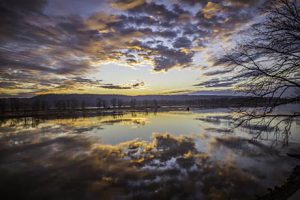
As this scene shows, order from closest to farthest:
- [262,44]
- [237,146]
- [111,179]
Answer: [262,44] < [111,179] < [237,146]

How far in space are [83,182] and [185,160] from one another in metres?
8.03

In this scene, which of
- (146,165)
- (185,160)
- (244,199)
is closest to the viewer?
(244,199)

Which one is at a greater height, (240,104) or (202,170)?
(240,104)

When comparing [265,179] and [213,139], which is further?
[213,139]

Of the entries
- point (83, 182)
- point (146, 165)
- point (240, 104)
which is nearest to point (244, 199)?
point (240, 104)

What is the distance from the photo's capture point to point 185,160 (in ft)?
52.0

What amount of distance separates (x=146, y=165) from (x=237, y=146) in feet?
35.1

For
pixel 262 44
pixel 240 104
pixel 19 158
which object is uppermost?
pixel 262 44

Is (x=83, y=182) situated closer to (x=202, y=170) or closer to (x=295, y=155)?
(x=202, y=170)

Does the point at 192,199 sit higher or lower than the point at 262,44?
lower

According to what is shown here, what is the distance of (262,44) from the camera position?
19.3ft

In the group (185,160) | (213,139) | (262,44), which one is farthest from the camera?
(213,139)

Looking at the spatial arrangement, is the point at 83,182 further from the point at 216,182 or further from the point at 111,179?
the point at 216,182

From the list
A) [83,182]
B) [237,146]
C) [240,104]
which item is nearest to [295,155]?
[237,146]
